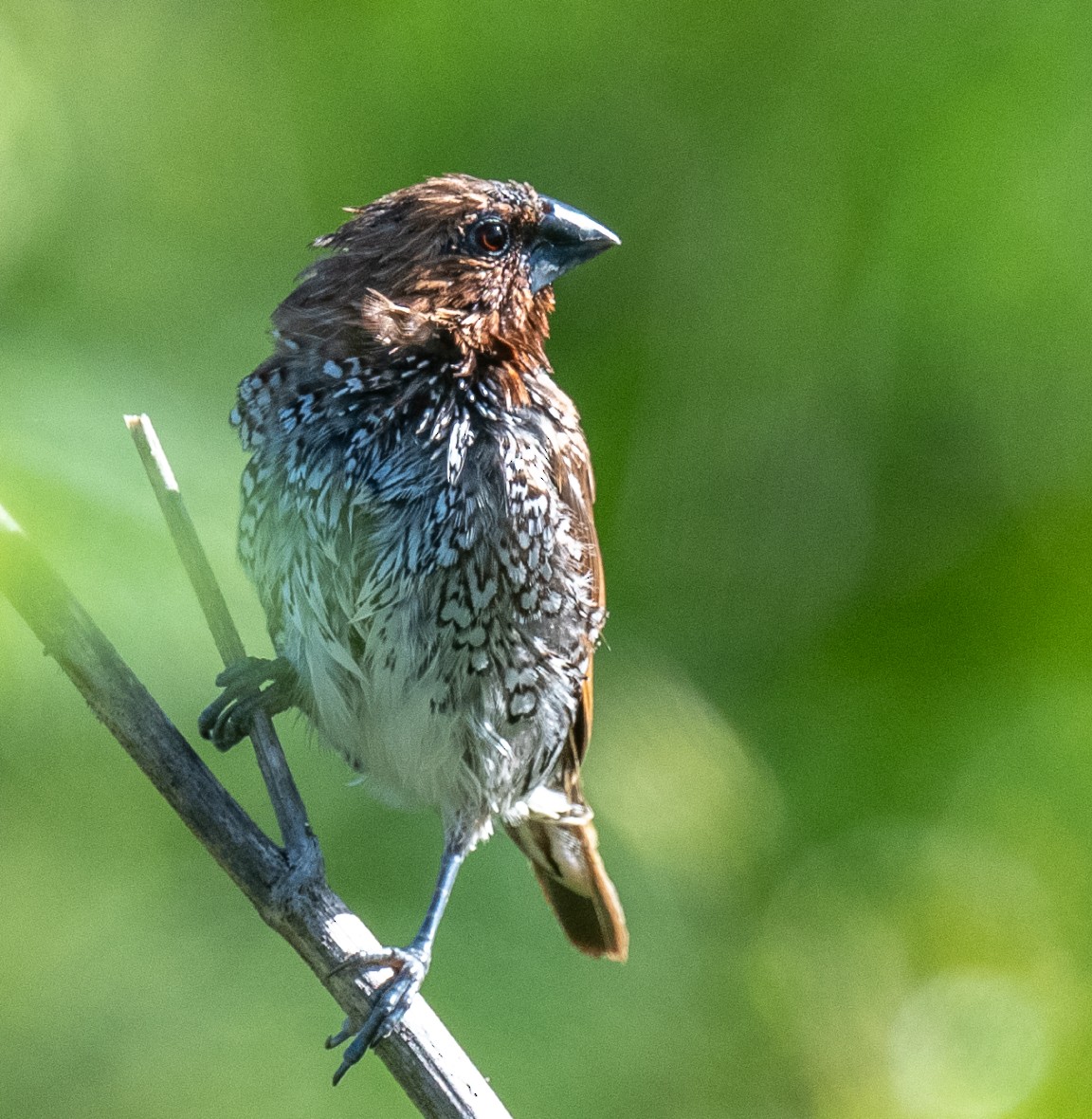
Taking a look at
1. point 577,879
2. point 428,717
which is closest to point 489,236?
point 428,717

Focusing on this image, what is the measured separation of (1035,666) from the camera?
8.04 ft

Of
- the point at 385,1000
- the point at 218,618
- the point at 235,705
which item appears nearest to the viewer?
the point at 218,618

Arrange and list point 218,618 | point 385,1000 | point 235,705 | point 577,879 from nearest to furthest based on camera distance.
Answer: point 218,618, point 385,1000, point 235,705, point 577,879

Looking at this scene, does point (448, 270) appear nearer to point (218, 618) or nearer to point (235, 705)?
point (235, 705)

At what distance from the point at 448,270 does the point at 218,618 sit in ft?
3.86

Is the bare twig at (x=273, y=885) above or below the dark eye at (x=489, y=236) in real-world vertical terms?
below

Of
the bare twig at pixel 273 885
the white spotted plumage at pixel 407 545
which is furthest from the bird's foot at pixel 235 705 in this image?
the bare twig at pixel 273 885

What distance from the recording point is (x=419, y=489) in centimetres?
284

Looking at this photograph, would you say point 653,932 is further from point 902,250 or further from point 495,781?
point 902,250

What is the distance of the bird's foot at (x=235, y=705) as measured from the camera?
2.61 m

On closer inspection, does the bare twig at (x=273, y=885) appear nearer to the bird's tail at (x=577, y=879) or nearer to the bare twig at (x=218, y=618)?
the bare twig at (x=218, y=618)

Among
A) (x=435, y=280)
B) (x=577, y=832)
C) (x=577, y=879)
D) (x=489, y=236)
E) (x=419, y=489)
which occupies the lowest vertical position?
(x=577, y=879)

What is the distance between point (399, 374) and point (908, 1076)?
189cm

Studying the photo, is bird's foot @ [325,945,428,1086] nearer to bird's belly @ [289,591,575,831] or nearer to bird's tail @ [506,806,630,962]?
bird's belly @ [289,591,575,831]
